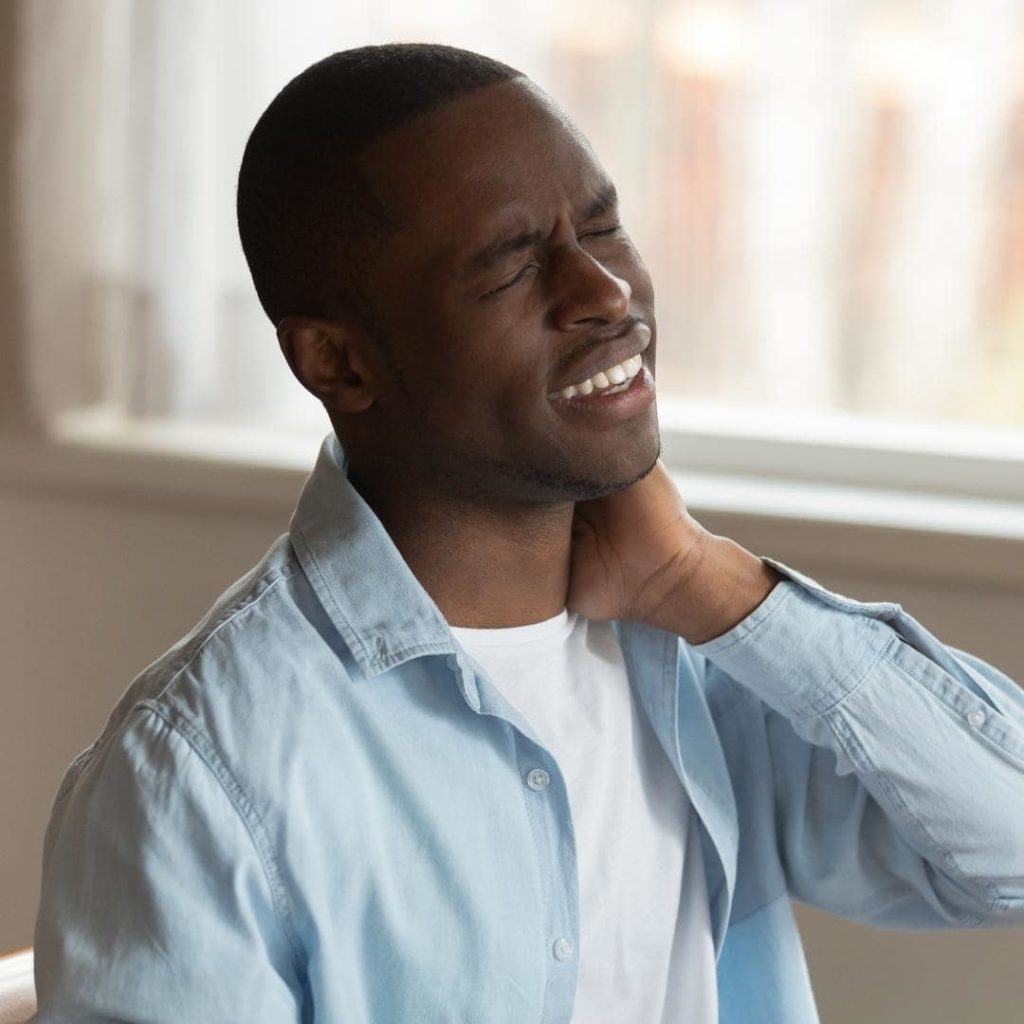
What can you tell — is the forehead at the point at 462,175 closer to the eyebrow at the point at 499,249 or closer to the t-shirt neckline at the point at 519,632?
the eyebrow at the point at 499,249

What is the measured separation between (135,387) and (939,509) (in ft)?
3.25

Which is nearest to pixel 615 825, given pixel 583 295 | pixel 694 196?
pixel 583 295

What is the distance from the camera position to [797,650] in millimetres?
1089

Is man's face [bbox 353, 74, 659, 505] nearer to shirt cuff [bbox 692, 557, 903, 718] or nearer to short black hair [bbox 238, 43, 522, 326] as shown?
short black hair [bbox 238, 43, 522, 326]

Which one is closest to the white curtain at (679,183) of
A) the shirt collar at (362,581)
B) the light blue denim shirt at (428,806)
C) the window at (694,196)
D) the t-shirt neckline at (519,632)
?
the window at (694,196)

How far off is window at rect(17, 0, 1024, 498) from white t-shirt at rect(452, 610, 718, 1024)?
86 cm

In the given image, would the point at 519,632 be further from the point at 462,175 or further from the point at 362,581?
the point at 462,175

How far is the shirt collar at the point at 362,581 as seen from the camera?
0.97m

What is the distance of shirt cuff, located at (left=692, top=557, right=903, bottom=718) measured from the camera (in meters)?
1.09

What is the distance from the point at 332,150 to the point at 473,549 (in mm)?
260

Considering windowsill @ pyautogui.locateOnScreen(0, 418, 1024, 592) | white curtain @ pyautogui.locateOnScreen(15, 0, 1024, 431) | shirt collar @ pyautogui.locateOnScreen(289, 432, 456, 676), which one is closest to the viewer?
shirt collar @ pyautogui.locateOnScreen(289, 432, 456, 676)

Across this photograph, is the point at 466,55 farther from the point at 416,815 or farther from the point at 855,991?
the point at 855,991

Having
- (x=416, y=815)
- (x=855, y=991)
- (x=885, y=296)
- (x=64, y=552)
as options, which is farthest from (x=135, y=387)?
(x=416, y=815)

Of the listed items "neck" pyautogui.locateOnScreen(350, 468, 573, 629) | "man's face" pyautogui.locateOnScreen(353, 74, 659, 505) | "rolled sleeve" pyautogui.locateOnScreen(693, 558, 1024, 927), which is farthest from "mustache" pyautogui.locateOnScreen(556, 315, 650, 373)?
"rolled sleeve" pyautogui.locateOnScreen(693, 558, 1024, 927)
